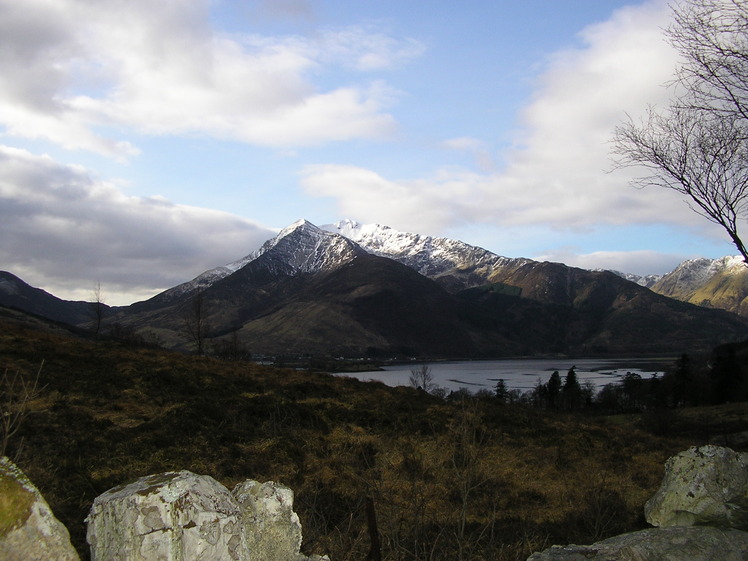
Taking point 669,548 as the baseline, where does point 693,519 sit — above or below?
below

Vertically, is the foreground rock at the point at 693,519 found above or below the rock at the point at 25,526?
below

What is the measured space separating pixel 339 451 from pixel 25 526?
725 inches

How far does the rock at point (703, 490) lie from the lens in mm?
7779

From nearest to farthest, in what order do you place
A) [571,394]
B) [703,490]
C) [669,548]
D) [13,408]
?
[669,548], [703,490], [13,408], [571,394]

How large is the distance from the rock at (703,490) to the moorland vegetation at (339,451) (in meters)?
1.81

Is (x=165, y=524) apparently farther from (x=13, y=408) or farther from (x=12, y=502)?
(x=13, y=408)

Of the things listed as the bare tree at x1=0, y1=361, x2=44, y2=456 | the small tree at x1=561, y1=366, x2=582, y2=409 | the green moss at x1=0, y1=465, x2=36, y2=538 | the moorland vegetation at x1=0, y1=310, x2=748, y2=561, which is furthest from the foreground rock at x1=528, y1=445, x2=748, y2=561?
the small tree at x1=561, y1=366, x2=582, y2=409

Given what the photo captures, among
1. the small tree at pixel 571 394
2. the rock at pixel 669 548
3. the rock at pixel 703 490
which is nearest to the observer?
the rock at pixel 669 548

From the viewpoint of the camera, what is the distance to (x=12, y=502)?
2.94 metres

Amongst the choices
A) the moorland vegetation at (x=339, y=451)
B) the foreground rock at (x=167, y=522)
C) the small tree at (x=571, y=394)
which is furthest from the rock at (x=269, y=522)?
the small tree at (x=571, y=394)

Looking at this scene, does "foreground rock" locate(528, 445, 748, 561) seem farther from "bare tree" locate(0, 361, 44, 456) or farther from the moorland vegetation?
"bare tree" locate(0, 361, 44, 456)

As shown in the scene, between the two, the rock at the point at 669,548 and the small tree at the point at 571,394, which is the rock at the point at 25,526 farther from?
the small tree at the point at 571,394

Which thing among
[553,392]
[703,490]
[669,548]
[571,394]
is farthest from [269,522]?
[571,394]

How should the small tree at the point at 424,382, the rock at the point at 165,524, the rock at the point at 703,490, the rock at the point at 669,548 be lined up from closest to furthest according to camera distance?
the rock at the point at 165,524, the rock at the point at 669,548, the rock at the point at 703,490, the small tree at the point at 424,382
